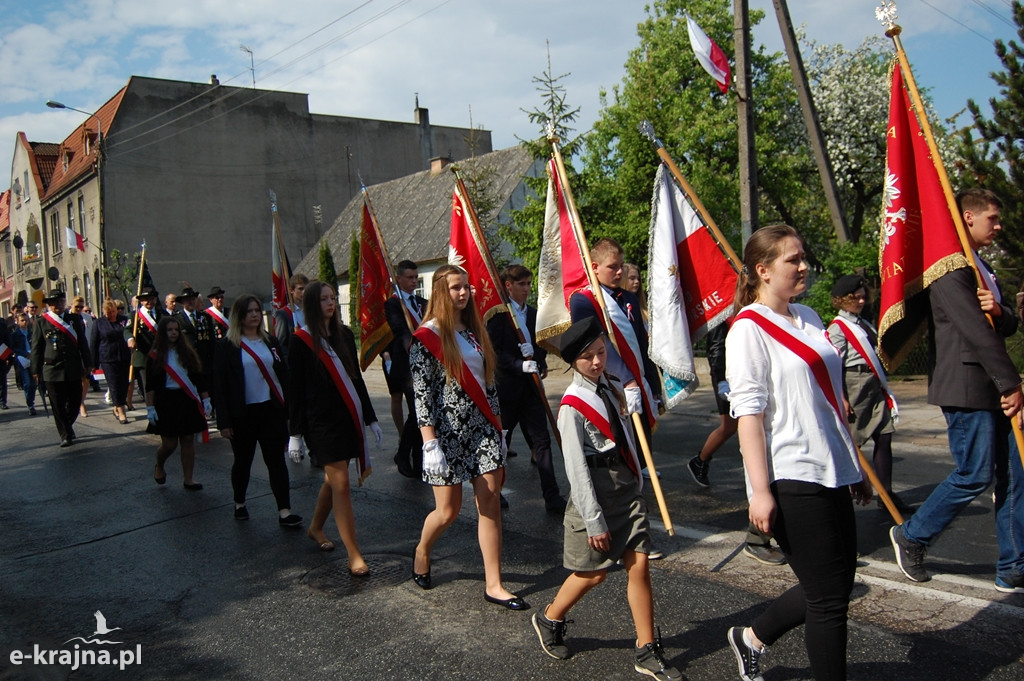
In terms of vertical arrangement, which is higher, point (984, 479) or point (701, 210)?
point (701, 210)

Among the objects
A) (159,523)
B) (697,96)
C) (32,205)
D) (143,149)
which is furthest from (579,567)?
(32,205)

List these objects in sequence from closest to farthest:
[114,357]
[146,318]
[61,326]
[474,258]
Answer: [474,258], [61,326], [146,318], [114,357]

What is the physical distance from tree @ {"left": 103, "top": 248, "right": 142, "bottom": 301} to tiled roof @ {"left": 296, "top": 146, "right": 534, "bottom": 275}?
6.89 m

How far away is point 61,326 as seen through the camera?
37.7 feet

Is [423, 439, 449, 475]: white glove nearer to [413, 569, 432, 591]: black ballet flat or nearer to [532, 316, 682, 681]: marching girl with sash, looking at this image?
[413, 569, 432, 591]: black ballet flat

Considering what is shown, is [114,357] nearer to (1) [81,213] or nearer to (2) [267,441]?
(2) [267,441]

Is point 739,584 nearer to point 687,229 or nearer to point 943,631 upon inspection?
point 943,631

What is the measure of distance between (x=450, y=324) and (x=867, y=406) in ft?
9.45

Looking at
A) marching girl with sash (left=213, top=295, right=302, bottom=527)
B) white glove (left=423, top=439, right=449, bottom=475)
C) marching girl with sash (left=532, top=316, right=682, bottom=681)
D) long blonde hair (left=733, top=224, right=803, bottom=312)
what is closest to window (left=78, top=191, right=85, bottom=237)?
marching girl with sash (left=213, top=295, right=302, bottom=527)

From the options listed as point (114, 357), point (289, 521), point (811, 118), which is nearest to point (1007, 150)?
point (811, 118)

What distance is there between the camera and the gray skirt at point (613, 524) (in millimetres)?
3547

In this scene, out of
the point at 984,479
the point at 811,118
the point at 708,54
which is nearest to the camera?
the point at 984,479

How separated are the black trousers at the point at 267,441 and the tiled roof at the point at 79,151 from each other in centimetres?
3235

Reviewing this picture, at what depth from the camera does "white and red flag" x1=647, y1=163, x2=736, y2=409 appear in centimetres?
569
